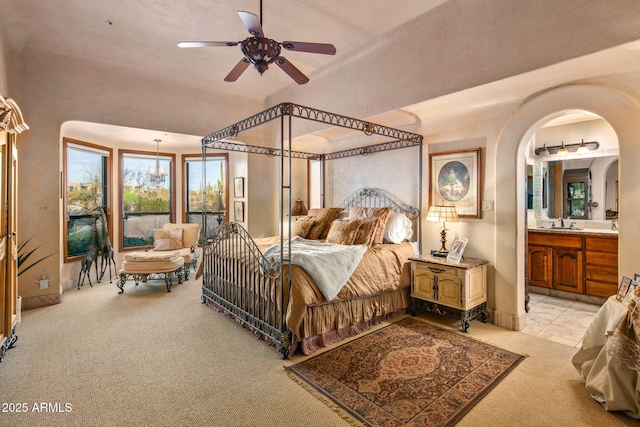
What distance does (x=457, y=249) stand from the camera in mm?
3572

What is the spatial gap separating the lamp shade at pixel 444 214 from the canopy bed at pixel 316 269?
0.48 meters

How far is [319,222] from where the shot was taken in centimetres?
479

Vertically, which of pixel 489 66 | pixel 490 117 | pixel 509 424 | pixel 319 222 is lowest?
pixel 509 424

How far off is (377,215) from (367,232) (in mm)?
418

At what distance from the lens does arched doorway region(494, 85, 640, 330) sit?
2729 mm

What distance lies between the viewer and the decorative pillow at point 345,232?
390 centimetres

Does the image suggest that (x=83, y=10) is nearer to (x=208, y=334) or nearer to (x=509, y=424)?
(x=208, y=334)

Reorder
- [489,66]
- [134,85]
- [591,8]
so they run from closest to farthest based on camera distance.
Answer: [591,8] → [489,66] → [134,85]

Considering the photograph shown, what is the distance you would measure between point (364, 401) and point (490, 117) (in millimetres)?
3168

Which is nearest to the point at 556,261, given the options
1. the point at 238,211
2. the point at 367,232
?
the point at 367,232

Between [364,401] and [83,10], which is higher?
[83,10]

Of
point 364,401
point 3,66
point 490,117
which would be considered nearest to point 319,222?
point 490,117

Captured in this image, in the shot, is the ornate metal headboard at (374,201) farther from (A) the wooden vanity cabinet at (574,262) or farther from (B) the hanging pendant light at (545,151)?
(B) the hanging pendant light at (545,151)

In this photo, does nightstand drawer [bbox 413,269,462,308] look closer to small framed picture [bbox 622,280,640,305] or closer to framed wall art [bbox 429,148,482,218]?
framed wall art [bbox 429,148,482,218]
